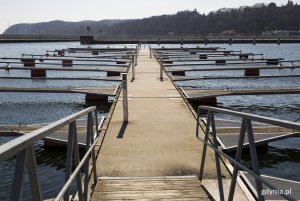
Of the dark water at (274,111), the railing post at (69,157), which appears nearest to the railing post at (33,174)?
the railing post at (69,157)

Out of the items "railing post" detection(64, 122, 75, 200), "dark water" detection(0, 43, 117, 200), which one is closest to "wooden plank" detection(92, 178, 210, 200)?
"railing post" detection(64, 122, 75, 200)

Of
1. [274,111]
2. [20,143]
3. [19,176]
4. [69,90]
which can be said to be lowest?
[274,111]

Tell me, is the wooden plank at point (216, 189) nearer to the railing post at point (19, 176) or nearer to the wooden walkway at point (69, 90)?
the railing post at point (19, 176)

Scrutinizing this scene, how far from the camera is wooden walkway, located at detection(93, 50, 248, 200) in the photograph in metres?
6.17

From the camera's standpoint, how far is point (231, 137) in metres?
11.7

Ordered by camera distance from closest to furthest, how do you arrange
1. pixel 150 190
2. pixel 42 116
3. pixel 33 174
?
pixel 33 174 → pixel 150 190 → pixel 42 116

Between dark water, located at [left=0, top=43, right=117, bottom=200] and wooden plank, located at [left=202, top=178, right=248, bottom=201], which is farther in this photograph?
dark water, located at [left=0, top=43, right=117, bottom=200]

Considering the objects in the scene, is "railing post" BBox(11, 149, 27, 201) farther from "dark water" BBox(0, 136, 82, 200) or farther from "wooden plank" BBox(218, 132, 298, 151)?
"wooden plank" BBox(218, 132, 298, 151)

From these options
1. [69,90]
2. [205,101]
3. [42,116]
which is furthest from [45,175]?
[205,101]

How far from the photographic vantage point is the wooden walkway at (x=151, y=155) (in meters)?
6.17

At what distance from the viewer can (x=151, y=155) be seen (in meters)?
8.20

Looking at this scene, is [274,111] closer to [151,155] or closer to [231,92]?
[231,92]

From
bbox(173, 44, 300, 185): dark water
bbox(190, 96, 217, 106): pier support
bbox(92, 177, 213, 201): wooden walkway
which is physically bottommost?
bbox(173, 44, 300, 185): dark water

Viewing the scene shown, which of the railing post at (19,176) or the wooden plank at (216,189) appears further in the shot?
the wooden plank at (216,189)
